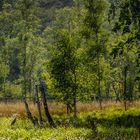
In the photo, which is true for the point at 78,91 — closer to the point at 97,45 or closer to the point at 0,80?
the point at 97,45

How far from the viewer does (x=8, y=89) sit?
8894 centimetres

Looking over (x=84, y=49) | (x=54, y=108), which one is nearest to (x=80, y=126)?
(x=54, y=108)

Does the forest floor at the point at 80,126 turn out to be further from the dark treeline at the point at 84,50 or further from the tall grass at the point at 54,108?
the dark treeline at the point at 84,50

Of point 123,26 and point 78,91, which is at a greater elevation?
point 123,26

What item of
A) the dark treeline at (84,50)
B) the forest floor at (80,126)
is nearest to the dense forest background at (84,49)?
the dark treeline at (84,50)

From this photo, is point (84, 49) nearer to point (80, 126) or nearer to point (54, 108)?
point (54, 108)

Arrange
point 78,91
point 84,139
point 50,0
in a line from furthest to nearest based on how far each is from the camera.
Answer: point 50,0
point 78,91
point 84,139

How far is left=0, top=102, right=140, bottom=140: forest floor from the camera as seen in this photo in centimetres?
2075

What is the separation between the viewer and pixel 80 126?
26578 millimetres

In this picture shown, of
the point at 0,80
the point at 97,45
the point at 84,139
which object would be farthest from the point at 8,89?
the point at 84,139

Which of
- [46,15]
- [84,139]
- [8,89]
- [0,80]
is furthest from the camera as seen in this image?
[46,15]

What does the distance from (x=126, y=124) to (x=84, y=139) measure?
7.06m

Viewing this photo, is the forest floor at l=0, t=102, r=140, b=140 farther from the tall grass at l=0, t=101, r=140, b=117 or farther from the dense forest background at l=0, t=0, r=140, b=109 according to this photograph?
the dense forest background at l=0, t=0, r=140, b=109

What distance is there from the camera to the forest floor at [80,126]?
20750 mm
